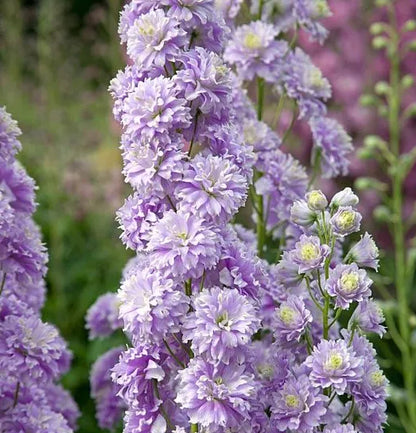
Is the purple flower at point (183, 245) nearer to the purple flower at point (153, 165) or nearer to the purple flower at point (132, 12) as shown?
the purple flower at point (153, 165)

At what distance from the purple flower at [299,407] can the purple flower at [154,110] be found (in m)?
0.44

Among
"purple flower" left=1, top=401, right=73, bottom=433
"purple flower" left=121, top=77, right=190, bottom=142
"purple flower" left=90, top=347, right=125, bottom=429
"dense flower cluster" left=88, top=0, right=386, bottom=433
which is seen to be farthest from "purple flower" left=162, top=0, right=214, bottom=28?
"purple flower" left=90, top=347, right=125, bottom=429

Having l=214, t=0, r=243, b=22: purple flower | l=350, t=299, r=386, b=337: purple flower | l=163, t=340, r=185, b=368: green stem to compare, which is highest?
l=214, t=0, r=243, b=22: purple flower

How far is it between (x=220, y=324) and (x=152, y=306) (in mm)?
102

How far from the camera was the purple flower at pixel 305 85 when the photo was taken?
196 cm

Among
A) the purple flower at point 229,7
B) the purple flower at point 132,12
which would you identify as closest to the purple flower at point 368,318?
the purple flower at point 132,12

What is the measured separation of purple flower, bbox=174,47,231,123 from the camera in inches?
54.1

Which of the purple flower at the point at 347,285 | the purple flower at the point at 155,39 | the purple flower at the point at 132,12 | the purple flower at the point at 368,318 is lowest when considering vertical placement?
the purple flower at the point at 368,318

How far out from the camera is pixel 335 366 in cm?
134

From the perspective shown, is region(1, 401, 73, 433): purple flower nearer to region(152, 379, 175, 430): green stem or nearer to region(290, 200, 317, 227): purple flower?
region(152, 379, 175, 430): green stem

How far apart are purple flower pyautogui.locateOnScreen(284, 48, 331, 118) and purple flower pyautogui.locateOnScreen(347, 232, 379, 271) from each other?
568 millimetres

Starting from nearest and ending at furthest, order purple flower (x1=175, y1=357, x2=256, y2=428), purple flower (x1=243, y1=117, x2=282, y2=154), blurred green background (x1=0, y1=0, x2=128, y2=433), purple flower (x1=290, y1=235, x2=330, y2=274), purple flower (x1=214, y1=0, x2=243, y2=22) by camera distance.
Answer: purple flower (x1=175, y1=357, x2=256, y2=428)
purple flower (x1=290, y1=235, x2=330, y2=274)
purple flower (x1=243, y1=117, x2=282, y2=154)
purple flower (x1=214, y1=0, x2=243, y2=22)
blurred green background (x1=0, y1=0, x2=128, y2=433)

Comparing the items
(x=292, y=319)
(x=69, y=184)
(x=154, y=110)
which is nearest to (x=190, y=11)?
(x=154, y=110)

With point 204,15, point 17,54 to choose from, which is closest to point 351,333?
point 204,15
